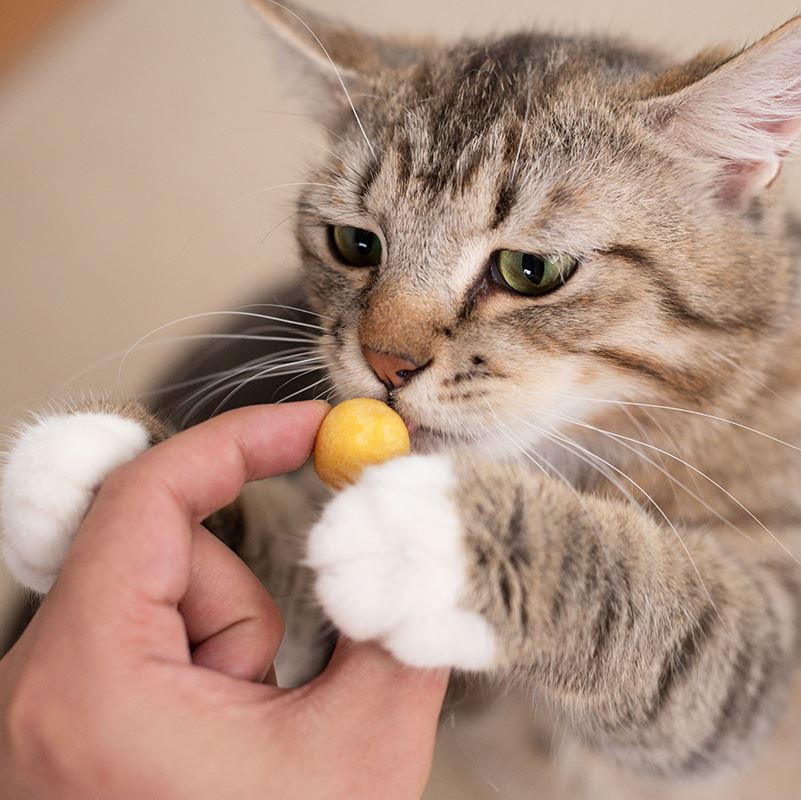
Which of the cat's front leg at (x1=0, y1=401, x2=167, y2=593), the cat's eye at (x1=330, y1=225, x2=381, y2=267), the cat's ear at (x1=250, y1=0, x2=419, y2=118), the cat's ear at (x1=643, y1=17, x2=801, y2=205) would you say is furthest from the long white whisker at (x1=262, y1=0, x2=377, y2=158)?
the cat's front leg at (x1=0, y1=401, x2=167, y2=593)

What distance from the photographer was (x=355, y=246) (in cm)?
109

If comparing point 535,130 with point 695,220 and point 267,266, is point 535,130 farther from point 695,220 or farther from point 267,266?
point 267,266

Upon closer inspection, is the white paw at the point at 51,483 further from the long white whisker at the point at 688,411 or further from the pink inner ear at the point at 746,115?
the pink inner ear at the point at 746,115

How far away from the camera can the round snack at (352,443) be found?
0.82 metres

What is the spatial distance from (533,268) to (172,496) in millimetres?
479

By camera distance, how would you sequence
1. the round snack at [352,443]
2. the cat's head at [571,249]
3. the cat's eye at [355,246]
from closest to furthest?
the round snack at [352,443]
the cat's head at [571,249]
the cat's eye at [355,246]

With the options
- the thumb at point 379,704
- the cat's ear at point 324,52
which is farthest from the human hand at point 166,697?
the cat's ear at point 324,52

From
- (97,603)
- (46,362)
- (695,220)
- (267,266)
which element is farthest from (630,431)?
(46,362)

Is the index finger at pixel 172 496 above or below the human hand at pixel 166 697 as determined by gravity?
above

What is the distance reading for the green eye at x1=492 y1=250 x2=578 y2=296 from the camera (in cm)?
94

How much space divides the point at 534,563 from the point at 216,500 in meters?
0.31

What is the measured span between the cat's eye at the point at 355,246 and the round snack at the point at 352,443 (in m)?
0.28

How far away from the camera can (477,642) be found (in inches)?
28.9

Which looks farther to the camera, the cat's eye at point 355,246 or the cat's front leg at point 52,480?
the cat's eye at point 355,246
